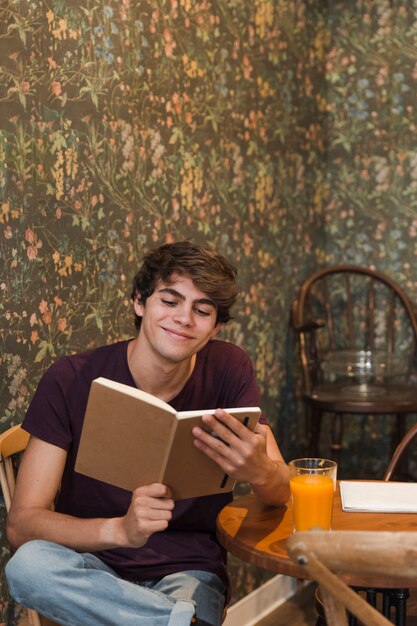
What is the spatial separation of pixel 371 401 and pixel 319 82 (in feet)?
4.51

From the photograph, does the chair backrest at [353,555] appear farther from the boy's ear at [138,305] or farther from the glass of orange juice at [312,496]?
the boy's ear at [138,305]

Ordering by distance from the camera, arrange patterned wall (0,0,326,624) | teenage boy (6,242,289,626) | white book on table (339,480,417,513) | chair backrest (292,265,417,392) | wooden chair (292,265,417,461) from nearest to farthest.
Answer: teenage boy (6,242,289,626)
white book on table (339,480,417,513)
patterned wall (0,0,326,624)
wooden chair (292,265,417,461)
chair backrest (292,265,417,392)

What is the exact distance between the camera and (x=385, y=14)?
3.68m

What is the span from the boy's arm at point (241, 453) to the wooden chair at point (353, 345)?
1.45m

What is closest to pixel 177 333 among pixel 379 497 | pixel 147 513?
pixel 147 513

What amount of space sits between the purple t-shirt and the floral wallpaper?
24 centimetres

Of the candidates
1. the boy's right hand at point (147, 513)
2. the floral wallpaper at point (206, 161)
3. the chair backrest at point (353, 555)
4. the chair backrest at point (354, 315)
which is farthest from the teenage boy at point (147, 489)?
the chair backrest at point (354, 315)

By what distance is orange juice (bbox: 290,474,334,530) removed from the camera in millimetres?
1645

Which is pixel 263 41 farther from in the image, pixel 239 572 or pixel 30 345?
pixel 239 572

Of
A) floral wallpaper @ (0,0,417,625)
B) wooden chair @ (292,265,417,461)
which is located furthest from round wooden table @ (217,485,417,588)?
wooden chair @ (292,265,417,461)

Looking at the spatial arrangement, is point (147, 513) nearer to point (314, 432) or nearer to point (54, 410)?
point (54, 410)

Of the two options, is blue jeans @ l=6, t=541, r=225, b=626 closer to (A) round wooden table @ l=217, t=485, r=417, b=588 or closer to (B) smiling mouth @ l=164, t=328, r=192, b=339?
(A) round wooden table @ l=217, t=485, r=417, b=588

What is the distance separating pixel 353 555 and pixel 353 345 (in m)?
2.69

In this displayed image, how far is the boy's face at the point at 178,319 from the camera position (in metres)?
1.93
